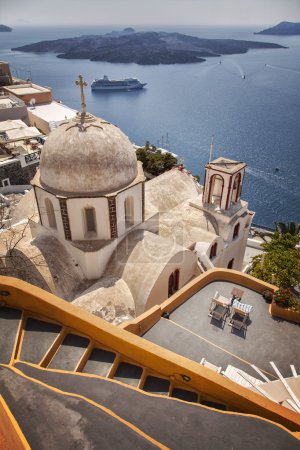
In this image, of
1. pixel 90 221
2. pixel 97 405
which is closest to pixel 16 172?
pixel 90 221

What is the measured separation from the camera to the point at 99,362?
6.77 meters

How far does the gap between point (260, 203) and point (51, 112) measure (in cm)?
3552

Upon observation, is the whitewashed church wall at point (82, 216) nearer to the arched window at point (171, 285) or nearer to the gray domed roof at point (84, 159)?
the gray domed roof at point (84, 159)

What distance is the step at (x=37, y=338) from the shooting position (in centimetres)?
636

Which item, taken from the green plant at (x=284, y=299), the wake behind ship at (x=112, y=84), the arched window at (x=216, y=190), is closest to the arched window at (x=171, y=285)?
the green plant at (x=284, y=299)

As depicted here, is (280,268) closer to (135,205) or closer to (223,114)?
(135,205)

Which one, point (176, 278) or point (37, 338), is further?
point (176, 278)

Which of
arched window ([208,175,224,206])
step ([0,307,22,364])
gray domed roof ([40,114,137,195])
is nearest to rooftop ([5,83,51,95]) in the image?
arched window ([208,175,224,206])

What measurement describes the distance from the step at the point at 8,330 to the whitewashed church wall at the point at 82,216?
717cm

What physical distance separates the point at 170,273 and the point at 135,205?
3823 millimetres

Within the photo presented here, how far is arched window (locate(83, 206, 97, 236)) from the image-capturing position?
1446 centimetres

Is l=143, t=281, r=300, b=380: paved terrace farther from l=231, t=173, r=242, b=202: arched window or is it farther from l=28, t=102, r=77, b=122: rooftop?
l=28, t=102, r=77, b=122: rooftop

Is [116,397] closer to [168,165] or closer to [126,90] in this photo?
[168,165]

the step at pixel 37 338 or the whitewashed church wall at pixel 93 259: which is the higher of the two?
the step at pixel 37 338
